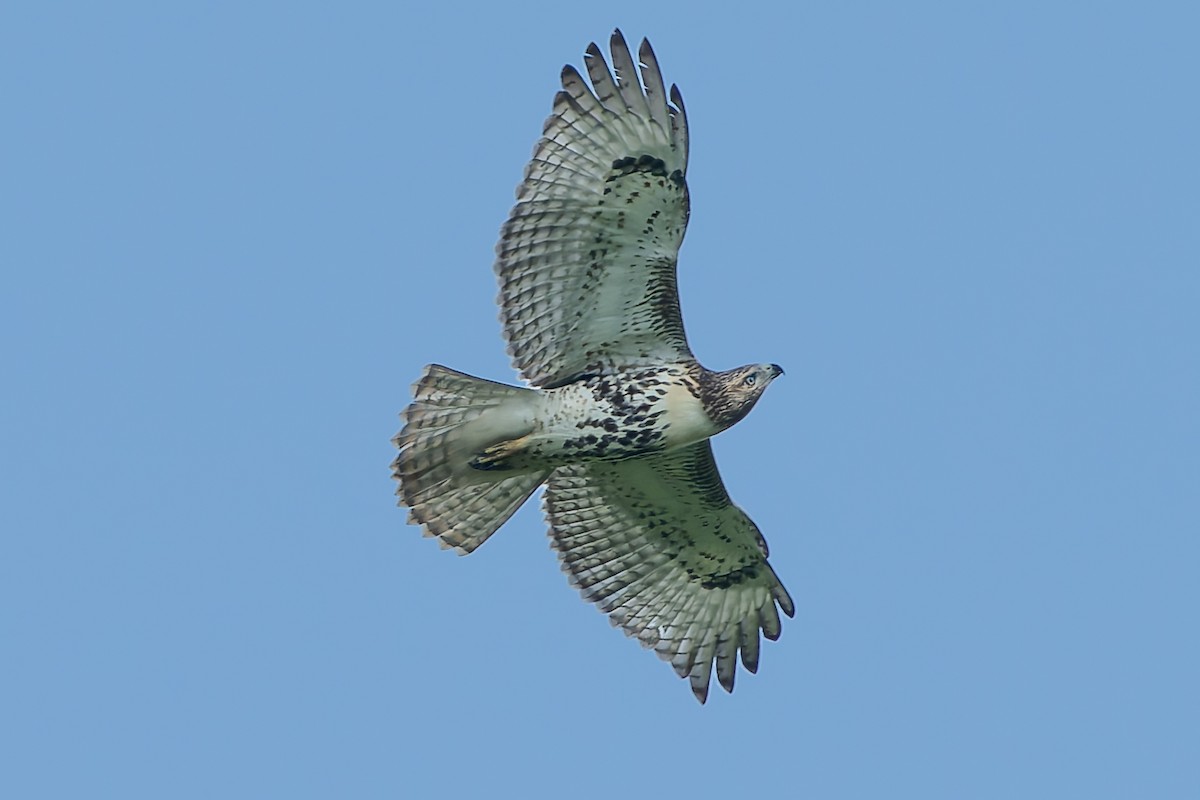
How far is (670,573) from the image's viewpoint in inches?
579

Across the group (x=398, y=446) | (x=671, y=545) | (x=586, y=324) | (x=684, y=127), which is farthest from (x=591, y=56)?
(x=671, y=545)

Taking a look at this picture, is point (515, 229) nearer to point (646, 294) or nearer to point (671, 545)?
point (646, 294)

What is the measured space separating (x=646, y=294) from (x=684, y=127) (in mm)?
1068

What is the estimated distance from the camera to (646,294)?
13.2m

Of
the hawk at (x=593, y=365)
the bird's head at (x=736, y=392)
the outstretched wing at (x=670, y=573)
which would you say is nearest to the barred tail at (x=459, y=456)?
the hawk at (x=593, y=365)

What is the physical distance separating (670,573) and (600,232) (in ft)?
9.27

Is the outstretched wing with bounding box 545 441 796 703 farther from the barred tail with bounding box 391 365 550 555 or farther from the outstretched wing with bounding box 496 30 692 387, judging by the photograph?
the outstretched wing with bounding box 496 30 692 387

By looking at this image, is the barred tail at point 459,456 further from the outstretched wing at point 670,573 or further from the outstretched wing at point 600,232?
the outstretched wing at point 670,573

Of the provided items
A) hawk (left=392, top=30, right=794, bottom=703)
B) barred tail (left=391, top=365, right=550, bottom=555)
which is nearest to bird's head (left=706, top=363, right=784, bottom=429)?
hawk (left=392, top=30, right=794, bottom=703)

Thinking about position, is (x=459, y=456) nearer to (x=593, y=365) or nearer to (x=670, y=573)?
(x=593, y=365)

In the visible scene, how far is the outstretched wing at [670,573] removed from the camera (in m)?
14.5

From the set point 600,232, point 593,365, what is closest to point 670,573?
point 593,365

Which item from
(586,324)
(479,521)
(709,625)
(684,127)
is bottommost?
(709,625)

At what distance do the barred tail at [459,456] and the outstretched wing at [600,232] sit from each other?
34cm
